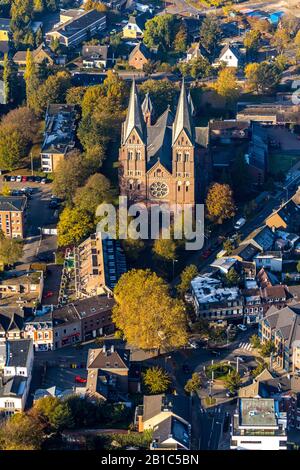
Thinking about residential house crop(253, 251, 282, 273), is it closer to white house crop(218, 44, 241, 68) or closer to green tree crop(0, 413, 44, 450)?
green tree crop(0, 413, 44, 450)

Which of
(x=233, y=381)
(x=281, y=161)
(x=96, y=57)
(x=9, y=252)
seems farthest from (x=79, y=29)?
(x=233, y=381)

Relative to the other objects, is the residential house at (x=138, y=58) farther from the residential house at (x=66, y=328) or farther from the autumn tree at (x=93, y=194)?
the residential house at (x=66, y=328)

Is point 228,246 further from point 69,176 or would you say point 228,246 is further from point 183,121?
point 69,176

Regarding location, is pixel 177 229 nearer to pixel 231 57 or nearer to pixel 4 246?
pixel 4 246

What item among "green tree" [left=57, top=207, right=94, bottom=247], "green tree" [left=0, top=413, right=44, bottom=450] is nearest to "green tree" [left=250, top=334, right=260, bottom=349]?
"green tree" [left=0, top=413, right=44, bottom=450]

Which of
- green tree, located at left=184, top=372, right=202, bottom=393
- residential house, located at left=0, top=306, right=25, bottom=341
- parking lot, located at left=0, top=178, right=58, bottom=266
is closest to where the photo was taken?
green tree, located at left=184, top=372, right=202, bottom=393

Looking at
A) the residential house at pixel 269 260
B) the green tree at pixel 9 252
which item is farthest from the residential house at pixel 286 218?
the green tree at pixel 9 252

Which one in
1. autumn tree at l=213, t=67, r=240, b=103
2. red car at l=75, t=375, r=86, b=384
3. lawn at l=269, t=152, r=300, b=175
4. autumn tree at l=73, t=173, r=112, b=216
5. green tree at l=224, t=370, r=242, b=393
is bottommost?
red car at l=75, t=375, r=86, b=384
